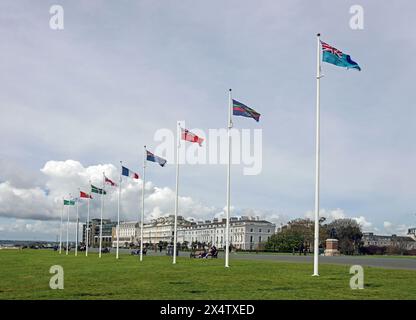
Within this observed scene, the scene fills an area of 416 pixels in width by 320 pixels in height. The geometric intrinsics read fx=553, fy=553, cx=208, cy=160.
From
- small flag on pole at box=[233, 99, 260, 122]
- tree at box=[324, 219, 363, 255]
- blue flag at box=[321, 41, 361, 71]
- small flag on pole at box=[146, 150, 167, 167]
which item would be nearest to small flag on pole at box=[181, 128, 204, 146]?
small flag on pole at box=[233, 99, 260, 122]

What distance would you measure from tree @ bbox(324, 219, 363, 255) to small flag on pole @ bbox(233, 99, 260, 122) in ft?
236

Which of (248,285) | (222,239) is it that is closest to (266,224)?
(222,239)

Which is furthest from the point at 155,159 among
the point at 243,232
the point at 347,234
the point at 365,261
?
the point at 243,232

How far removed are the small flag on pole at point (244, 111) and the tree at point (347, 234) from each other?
71.9 meters

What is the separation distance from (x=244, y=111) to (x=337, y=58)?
735 centimetres

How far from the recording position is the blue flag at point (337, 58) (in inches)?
A: 1013

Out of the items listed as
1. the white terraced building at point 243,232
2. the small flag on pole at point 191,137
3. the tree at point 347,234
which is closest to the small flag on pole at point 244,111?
the small flag on pole at point 191,137

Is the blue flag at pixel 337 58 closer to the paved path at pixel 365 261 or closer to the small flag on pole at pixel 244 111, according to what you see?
the small flag on pole at pixel 244 111

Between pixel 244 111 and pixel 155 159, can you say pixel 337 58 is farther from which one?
pixel 155 159

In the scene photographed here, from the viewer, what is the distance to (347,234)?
11738cm

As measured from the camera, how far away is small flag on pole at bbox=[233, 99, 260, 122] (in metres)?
31.7

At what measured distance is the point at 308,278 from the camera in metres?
23.1
